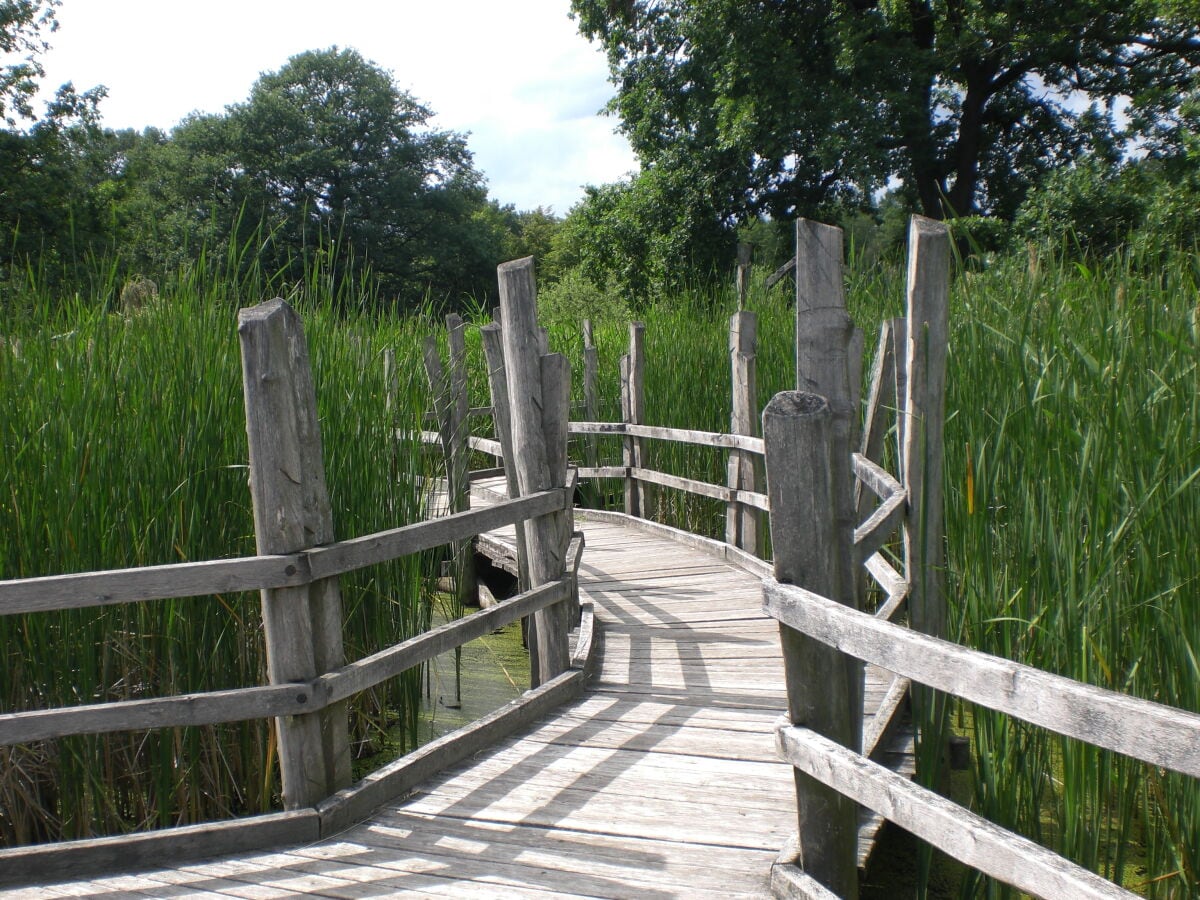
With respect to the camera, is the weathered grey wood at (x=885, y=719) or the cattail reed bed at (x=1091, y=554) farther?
the weathered grey wood at (x=885, y=719)

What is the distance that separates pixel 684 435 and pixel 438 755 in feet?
14.7

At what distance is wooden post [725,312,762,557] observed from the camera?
6.84 m

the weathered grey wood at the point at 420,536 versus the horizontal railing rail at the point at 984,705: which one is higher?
the weathered grey wood at the point at 420,536

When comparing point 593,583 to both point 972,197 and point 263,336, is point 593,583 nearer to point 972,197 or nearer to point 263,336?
point 263,336

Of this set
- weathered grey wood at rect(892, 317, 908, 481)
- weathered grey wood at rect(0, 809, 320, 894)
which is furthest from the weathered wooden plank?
weathered grey wood at rect(892, 317, 908, 481)

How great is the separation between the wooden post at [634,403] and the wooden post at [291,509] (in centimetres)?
583

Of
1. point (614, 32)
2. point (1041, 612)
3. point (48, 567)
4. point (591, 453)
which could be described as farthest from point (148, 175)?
point (1041, 612)

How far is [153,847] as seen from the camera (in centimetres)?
282

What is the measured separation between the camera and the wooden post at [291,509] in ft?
9.35

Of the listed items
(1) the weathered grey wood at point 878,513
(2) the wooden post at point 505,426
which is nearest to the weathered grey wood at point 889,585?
(1) the weathered grey wood at point 878,513

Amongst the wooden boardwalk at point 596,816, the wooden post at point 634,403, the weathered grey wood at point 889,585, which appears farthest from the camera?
the wooden post at point 634,403

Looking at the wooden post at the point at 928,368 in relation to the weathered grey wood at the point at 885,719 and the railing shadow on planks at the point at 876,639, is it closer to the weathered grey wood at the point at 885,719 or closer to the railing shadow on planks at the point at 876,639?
the railing shadow on planks at the point at 876,639

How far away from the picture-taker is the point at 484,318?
12.9 m

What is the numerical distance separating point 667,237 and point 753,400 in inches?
567
